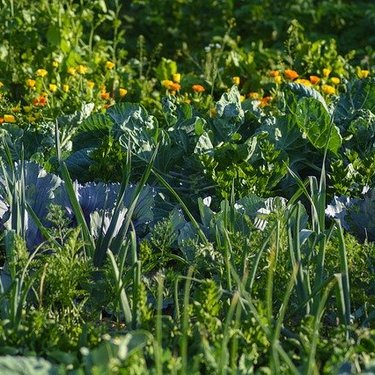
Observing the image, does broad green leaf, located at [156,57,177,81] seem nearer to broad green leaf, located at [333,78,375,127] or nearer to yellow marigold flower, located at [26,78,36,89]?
yellow marigold flower, located at [26,78,36,89]

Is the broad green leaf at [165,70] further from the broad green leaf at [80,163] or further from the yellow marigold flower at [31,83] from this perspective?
the broad green leaf at [80,163]

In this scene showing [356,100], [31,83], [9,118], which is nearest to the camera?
[356,100]

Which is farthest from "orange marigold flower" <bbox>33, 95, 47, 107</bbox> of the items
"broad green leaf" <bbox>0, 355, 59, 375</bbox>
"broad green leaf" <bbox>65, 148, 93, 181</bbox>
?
"broad green leaf" <bbox>0, 355, 59, 375</bbox>

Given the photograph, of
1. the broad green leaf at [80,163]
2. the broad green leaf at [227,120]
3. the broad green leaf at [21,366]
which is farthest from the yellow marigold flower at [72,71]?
the broad green leaf at [21,366]

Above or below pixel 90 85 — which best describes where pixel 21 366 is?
above

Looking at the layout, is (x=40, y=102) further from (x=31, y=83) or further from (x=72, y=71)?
(x=72, y=71)

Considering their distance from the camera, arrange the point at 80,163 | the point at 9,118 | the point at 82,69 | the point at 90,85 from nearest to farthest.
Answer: the point at 80,163 → the point at 9,118 → the point at 90,85 → the point at 82,69

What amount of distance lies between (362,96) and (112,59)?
2400mm

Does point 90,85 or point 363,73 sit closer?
point 90,85

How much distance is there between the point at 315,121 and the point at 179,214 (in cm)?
80

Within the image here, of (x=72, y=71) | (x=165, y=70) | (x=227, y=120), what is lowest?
(x=165, y=70)

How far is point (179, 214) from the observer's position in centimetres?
353

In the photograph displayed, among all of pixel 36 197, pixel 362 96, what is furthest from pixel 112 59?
pixel 36 197

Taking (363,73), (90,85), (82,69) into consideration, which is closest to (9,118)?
(90,85)
